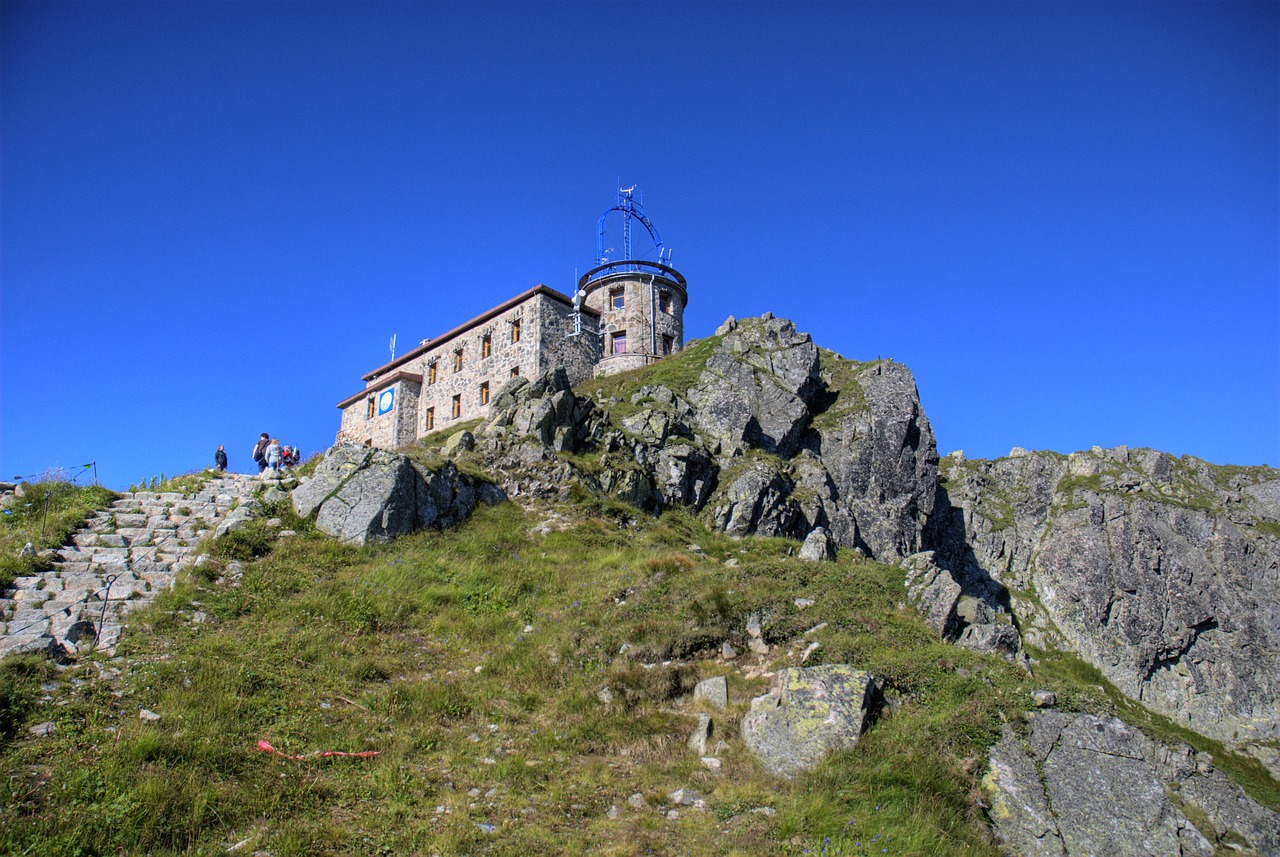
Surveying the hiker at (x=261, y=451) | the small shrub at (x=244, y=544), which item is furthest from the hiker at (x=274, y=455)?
the small shrub at (x=244, y=544)

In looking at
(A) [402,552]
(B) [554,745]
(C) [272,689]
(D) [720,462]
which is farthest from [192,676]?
(D) [720,462]

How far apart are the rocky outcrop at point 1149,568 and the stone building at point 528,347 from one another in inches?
869

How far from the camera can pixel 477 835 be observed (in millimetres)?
9164

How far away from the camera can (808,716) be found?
1156 cm

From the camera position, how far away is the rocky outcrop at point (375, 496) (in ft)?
66.8

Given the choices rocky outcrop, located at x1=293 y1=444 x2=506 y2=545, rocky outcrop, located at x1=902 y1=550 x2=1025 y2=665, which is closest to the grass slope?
rocky outcrop, located at x1=902 y1=550 x2=1025 y2=665

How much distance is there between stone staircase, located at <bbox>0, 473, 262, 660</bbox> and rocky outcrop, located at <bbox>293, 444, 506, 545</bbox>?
7.68 ft

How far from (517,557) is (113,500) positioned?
1233cm

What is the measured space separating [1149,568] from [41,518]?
206ft

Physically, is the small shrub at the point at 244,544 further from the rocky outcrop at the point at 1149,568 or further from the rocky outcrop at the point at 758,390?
the rocky outcrop at the point at 1149,568

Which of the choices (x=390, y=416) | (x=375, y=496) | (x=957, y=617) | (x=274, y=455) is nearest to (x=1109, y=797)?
(x=957, y=617)

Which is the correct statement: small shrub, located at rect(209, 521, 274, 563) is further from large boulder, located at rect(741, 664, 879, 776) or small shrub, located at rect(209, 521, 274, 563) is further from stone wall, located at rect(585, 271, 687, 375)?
stone wall, located at rect(585, 271, 687, 375)

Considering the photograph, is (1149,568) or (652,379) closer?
(652,379)

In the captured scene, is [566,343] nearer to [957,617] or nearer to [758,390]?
[758,390]
